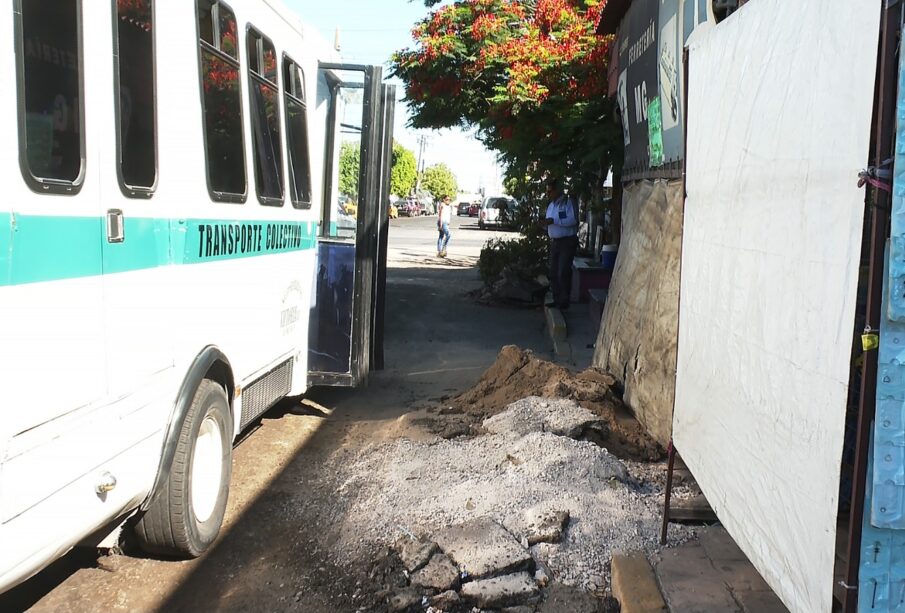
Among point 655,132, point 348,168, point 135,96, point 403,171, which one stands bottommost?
point 348,168

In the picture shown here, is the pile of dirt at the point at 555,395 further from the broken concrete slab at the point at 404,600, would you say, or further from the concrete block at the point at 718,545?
the broken concrete slab at the point at 404,600

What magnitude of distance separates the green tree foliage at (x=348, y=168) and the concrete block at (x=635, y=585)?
4072mm

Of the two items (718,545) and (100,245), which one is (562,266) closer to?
(718,545)

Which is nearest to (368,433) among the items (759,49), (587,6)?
(759,49)

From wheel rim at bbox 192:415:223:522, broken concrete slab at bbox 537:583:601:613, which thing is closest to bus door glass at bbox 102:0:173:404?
wheel rim at bbox 192:415:223:522

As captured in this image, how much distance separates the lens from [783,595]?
109 inches

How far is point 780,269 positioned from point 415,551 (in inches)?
88.6

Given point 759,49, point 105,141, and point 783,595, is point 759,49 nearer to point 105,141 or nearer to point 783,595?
point 783,595

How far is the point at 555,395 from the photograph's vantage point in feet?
21.4

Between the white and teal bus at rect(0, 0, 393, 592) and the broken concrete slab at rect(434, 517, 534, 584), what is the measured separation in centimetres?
129

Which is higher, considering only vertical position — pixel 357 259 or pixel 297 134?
pixel 297 134

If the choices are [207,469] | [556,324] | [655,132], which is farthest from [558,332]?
[207,469]

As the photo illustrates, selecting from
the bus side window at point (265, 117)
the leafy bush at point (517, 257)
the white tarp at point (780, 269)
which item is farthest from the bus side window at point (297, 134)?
the leafy bush at point (517, 257)

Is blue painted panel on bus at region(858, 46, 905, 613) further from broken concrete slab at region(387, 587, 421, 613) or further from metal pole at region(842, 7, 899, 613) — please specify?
broken concrete slab at region(387, 587, 421, 613)
